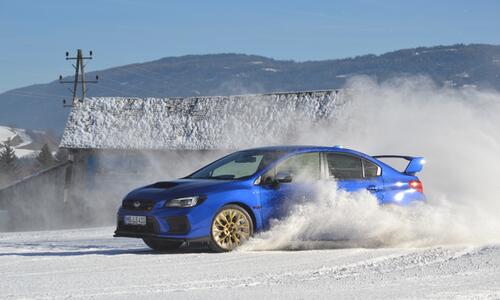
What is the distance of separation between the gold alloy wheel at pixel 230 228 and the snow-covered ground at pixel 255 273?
0.86 ft

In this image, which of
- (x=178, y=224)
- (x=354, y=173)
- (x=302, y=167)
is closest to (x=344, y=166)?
(x=354, y=173)

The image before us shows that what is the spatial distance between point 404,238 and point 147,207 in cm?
356

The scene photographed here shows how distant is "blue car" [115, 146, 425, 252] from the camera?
10938 millimetres

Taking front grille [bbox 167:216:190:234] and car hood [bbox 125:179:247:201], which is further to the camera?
car hood [bbox 125:179:247:201]

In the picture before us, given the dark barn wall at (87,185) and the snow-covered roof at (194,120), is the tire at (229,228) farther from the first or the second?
the snow-covered roof at (194,120)

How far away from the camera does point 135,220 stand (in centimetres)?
1130

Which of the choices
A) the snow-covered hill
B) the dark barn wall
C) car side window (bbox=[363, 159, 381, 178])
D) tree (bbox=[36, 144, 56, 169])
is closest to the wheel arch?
car side window (bbox=[363, 159, 381, 178])

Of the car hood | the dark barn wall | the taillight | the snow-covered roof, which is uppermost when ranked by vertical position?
the car hood

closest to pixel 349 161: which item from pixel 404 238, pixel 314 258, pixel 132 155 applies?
pixel 404 238

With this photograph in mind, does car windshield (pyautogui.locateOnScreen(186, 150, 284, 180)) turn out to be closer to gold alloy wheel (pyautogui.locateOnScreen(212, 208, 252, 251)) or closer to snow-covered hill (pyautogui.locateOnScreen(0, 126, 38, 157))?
gold alloy wheel (pyautogui.locateOnScreen(212, 208, 252, 251))

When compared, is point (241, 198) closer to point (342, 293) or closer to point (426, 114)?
point (342, 293)

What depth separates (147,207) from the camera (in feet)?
36.7

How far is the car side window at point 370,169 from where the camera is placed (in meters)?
12.4

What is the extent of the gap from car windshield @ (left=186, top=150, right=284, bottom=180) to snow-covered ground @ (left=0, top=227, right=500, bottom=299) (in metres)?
1.13
